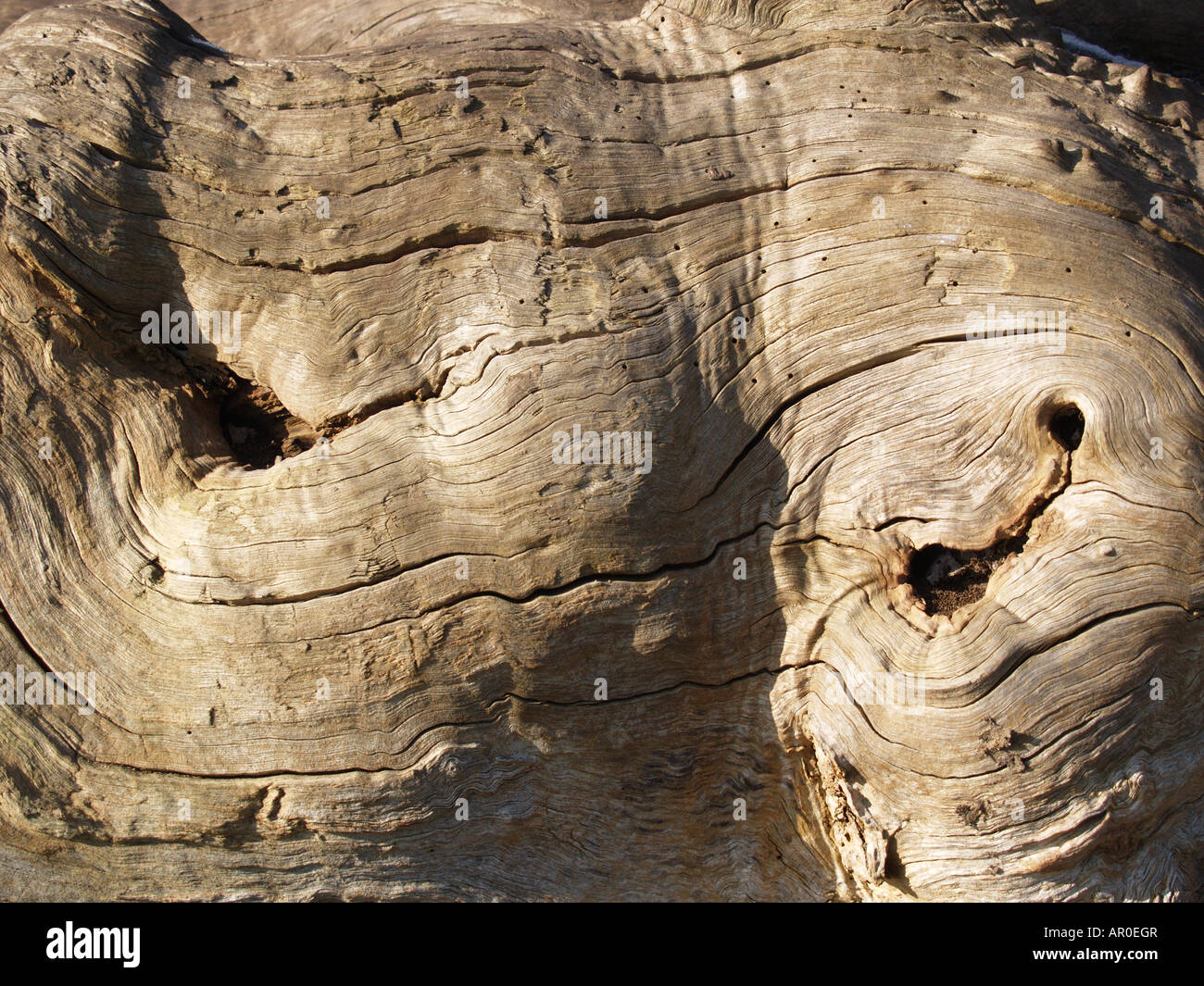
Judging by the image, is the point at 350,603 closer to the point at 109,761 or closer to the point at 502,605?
the point at 502,605

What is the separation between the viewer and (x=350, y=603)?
375cm

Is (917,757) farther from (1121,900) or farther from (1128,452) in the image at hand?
(1128,452)

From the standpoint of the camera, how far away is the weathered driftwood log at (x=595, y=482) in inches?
144

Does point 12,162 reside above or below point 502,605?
above

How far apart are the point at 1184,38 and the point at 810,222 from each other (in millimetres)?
3918

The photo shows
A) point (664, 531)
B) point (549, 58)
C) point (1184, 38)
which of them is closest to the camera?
point (664, 531)

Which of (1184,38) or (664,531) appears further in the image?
(1184,38)

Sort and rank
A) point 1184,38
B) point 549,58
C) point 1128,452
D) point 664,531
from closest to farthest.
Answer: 1. point 1128,452
2. point 664,531
3. point 549,58
4. point 1184,38

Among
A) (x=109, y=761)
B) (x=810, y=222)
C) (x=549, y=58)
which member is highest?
(x=549, y=58)

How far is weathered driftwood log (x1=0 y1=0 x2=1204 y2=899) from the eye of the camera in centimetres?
366

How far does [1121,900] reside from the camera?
12.0ft

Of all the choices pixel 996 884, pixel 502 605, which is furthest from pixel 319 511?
pixel 996 884

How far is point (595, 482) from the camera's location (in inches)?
146

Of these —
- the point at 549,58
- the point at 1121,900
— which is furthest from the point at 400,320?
the point at 1121,900
